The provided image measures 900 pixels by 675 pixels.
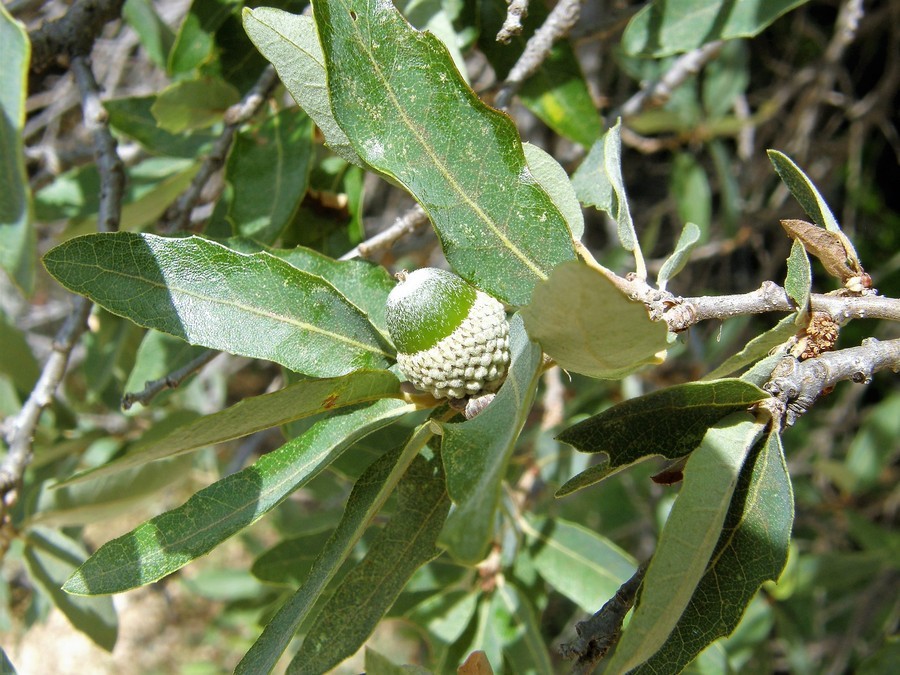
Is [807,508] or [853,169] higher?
[853,169]

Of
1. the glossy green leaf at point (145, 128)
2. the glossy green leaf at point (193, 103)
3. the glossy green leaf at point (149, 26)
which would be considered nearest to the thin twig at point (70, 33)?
the glossy green leaf at point (145, 128)

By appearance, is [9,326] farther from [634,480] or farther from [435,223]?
[634,480]

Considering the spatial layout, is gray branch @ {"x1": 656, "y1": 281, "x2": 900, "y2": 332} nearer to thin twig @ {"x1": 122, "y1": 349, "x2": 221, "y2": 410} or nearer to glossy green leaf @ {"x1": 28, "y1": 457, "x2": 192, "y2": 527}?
thin twig @ {"x1": 122, "y1": 349, "x2": 221, "y2": 410}

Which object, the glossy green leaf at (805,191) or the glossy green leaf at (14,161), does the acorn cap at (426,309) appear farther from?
the glossy green leaf at (14,161)

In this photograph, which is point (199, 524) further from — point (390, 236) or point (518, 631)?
point (518, 631)

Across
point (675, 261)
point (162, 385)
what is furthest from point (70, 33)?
point (675, 261)

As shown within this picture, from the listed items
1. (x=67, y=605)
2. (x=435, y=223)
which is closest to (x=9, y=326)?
(x=67, y=605)
